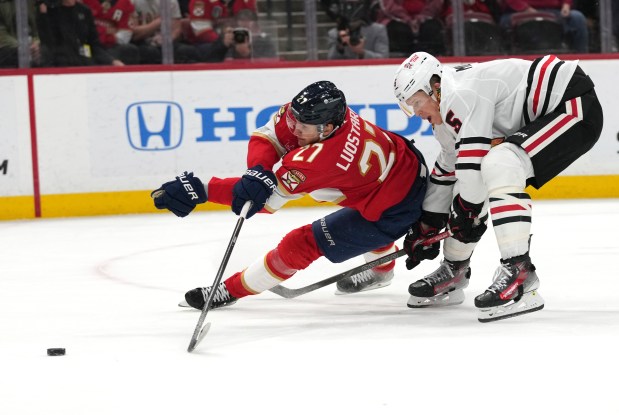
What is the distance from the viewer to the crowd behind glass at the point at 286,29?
7.12 m

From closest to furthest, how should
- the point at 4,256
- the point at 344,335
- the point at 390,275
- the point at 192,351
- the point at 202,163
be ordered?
1. the point at 192,351
2. the point at 344,335
3. the point at 390,275
4. the point at 4,256
5. the point at 202,163

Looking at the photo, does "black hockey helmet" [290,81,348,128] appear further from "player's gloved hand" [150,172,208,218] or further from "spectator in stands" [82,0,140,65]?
"spectator in stands" [82,0,140,65]

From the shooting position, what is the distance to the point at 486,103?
350cm

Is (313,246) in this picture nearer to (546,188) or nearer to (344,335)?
(344,335)

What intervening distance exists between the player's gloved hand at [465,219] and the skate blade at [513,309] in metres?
0.31

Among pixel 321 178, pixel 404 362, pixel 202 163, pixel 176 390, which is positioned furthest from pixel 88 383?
pixel 202 163

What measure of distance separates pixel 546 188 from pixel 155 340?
445 cm

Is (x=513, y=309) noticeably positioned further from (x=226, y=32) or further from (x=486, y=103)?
(x=226, y=32)

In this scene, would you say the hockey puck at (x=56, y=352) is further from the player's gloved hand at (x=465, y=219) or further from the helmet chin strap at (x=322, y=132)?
the player's gloved hand at (x=465, y=219)

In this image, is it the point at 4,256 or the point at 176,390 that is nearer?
the point at 176,390

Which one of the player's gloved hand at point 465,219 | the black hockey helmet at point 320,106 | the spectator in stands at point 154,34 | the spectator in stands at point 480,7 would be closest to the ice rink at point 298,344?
the player's gloved hand at point 465,219

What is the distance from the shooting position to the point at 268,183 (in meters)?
3.49

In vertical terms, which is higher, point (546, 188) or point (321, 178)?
point (321, 178)

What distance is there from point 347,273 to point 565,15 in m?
4.37
